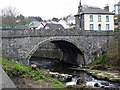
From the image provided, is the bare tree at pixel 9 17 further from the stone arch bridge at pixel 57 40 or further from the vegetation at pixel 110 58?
the vegetation at pixel 110 58

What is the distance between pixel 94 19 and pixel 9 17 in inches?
799

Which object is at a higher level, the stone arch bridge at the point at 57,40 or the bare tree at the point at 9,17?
the bare tree at the point at 9,17

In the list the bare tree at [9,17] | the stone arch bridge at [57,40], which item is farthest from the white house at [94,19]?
the bare tree at [9,17]

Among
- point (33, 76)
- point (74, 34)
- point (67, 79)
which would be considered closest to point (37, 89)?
point (33, 76)

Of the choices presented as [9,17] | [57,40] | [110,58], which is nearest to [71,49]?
[57,40]

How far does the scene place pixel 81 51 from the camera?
95.7ft

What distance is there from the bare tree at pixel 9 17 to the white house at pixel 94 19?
1709cm

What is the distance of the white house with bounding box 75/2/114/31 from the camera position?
3425cm

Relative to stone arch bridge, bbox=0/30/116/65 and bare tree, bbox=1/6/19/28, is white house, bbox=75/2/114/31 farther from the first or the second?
bare tree, bbox=1/6/19/28

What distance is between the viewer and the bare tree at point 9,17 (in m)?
42.2

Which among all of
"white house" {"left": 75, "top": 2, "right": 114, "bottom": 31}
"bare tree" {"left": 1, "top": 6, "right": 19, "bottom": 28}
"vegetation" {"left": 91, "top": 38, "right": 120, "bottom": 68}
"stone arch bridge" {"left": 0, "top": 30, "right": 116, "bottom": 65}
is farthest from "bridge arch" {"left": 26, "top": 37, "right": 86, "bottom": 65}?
"bare tree" {"left": 1, "top": 6, "right": 19, "bottom": 28}

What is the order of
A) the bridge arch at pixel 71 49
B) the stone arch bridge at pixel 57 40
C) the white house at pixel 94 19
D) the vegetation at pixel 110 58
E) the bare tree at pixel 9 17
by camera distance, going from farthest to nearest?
the bare tree at pixel 9 17 < the white house at pixel 94 19 < the bridge arch at pixel 71 49 < the vegetation at pixel 110 58 < the stone arch bridge at pixel 57 40

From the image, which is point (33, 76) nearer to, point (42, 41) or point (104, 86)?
point (104, 86)

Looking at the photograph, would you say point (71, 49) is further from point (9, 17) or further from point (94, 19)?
point (9, 17)
